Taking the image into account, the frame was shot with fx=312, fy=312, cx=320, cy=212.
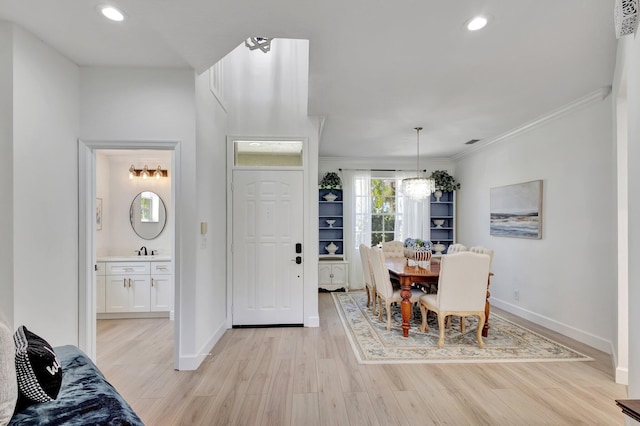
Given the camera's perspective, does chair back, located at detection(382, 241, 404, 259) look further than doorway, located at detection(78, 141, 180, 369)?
Yes

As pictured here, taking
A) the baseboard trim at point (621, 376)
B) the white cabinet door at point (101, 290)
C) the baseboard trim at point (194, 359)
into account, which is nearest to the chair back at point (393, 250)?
the baseboard trim at point (621, 376)

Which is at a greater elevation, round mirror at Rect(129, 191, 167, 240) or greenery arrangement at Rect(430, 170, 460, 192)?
greenery arrangement at Rect(430, 170, 460, 192)

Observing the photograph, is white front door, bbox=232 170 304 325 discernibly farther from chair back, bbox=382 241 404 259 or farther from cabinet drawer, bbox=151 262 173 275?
chair back, bbox=382 241 404 259

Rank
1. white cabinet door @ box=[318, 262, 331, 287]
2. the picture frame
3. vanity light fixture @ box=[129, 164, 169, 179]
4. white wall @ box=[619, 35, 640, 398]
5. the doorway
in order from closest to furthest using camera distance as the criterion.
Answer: white wall @ box=[619, 35, 640, 398] → the doorway → the picture frame → vanity light fixture @ box=[129, 164, 169, 179] → white cabinet door @ box=[318, 262, 331, 287]

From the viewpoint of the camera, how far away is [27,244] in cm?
220

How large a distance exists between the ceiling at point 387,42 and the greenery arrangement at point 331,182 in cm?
263

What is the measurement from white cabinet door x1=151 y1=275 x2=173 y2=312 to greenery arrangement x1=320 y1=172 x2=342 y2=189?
323 centimetres

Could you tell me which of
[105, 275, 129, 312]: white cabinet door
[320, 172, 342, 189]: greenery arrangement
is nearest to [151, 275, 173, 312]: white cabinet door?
[105, 275, 129, 312]: white cabinet door

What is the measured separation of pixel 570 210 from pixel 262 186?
11.9 ft

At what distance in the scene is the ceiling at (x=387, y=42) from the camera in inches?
73.7

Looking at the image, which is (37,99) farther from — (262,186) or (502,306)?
(502,306)

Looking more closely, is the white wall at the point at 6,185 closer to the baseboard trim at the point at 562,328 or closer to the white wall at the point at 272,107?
the white wall at the point at 272,107

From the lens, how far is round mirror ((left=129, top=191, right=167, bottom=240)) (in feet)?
15.5

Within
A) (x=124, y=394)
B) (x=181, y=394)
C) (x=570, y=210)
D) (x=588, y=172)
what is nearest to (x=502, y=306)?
(x=570, y=210)
